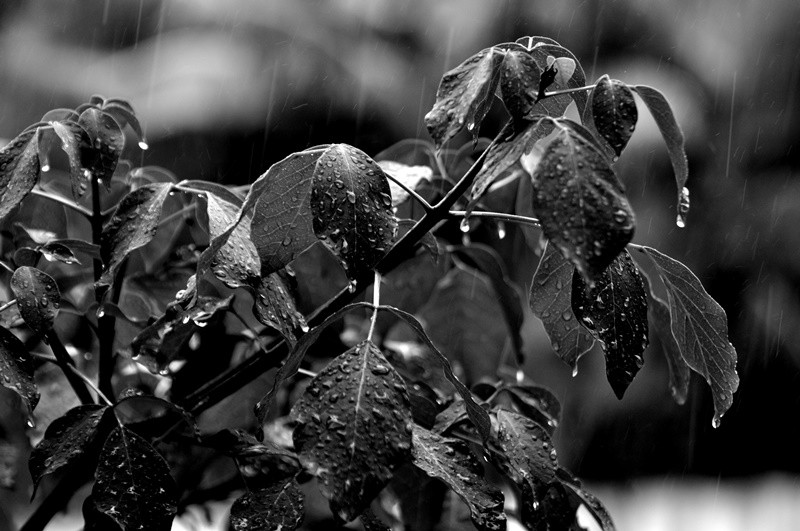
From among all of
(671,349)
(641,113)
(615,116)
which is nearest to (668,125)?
(615,116)

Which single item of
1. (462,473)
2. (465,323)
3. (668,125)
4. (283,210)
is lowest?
(465,323)

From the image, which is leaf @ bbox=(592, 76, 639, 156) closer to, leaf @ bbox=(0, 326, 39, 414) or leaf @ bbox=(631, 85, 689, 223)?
leaf @ bbox=(631, 85, 689, 223)

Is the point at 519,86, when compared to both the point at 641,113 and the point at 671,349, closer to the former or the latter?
the point at 671,349

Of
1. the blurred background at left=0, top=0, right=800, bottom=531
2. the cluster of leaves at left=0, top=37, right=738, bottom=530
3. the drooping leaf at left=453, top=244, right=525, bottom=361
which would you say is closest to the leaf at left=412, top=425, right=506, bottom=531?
the cluster of leaves at left=0, top=37, right=738, bottom=530

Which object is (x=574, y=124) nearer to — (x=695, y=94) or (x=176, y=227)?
(x=176, y=227)

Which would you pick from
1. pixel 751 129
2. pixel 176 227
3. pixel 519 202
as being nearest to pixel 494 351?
pixel 519 202
